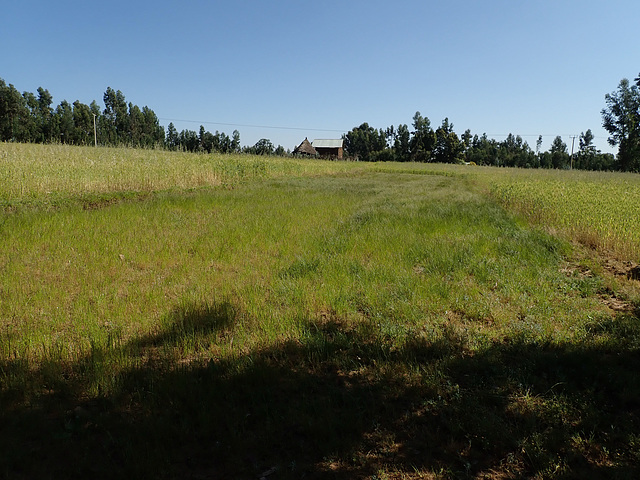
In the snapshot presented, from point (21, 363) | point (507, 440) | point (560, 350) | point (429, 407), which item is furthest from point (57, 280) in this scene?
point (560, 350)

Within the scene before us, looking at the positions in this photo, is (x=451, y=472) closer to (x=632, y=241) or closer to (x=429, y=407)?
(x=429, y=407)

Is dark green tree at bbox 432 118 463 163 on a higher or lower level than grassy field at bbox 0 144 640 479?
higher

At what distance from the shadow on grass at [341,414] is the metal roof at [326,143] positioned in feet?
301

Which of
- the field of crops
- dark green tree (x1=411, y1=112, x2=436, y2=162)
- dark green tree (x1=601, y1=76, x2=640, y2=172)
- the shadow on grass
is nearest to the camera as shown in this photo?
the shadow on grass

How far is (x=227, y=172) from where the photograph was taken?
1923cm

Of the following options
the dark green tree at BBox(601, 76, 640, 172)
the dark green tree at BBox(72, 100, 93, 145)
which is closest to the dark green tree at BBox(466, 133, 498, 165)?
the dark green tree at BBox(601, 76, 640, 172)

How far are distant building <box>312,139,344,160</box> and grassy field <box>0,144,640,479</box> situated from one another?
87304mm

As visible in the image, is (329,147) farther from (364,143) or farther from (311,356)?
(311,356)

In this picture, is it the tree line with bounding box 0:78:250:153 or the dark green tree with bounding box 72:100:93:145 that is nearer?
the tree line with bounding box 0:78:250:153

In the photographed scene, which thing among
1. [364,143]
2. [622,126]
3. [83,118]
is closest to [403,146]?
[364,143]

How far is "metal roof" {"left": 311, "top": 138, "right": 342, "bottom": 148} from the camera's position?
91.8 meters

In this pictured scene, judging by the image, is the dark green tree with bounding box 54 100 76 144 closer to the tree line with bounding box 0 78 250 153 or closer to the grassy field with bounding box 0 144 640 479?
the tree line with bounding box 0 78 250 153

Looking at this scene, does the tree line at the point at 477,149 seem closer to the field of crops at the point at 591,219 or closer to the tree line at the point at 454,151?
the tree line at the point at 454,151

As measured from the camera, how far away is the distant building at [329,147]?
9162 centimetres
